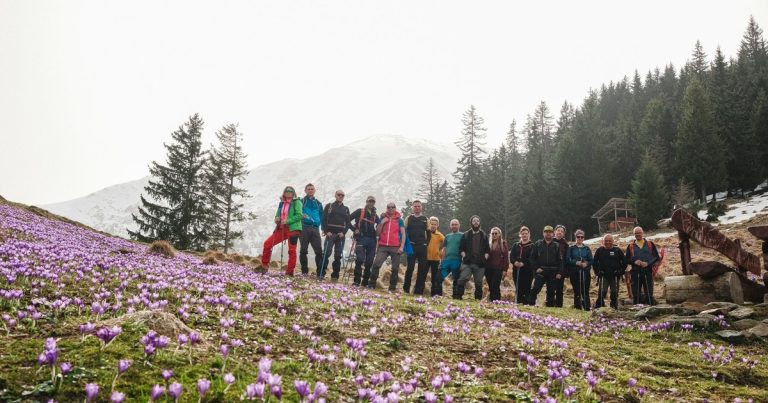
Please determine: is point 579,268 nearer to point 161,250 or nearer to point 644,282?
point 644,282

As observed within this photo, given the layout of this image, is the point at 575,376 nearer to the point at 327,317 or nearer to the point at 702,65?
the point at 327,317

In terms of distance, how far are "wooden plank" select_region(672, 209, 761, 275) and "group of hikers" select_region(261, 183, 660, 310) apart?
1329mm

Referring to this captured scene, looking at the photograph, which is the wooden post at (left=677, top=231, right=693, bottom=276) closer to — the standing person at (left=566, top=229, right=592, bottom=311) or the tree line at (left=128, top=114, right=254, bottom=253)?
the standing person at (left=566, top=229, right=592, bottom=311)

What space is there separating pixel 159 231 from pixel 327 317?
1394 inches

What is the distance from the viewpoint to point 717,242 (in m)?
12.8

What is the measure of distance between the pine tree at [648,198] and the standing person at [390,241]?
1954 inches

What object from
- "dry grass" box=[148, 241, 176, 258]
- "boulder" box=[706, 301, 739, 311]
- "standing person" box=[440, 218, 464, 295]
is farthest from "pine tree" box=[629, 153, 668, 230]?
"dry grass" box=[148, 241, 176, 258]

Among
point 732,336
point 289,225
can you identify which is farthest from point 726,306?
point 289,225

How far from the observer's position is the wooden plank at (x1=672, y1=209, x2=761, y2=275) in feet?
42.0

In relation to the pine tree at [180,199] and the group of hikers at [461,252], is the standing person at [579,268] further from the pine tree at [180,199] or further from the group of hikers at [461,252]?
the pine tree at [180,199]

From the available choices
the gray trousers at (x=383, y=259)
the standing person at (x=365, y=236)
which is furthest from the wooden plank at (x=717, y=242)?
the standing person at (x=365, y=236)

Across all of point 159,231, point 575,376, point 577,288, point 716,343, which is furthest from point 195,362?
point 159,231

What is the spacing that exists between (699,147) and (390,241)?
69.4 meters

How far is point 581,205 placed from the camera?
65.6 m
